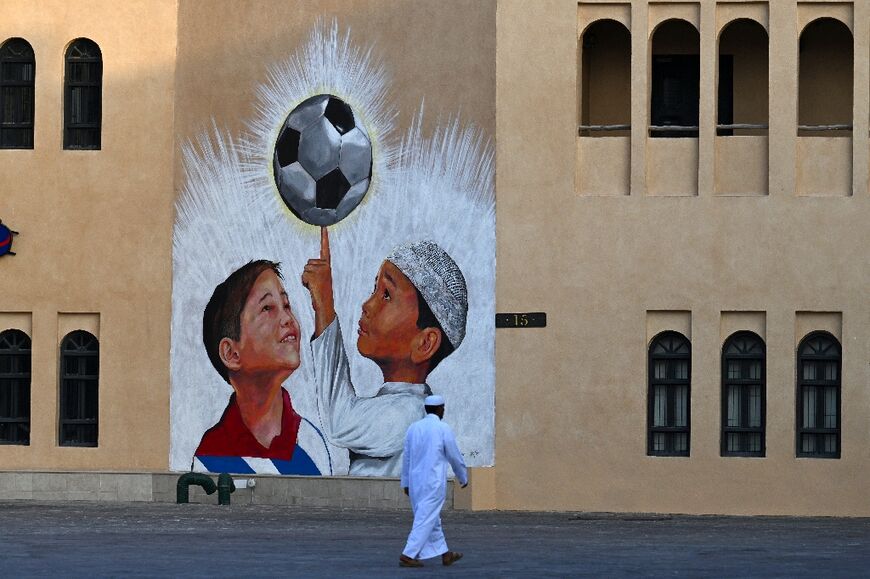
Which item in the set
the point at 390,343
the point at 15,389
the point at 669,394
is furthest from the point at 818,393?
the point at 15,389

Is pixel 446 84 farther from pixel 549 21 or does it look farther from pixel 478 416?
pixel 478 416

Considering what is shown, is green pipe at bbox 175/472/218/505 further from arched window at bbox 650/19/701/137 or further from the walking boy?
the walking boy

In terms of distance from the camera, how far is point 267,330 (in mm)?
29109

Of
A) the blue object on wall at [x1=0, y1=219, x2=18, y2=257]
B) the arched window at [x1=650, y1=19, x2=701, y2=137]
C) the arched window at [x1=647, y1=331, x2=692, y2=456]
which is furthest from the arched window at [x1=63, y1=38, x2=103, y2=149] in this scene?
the arched window at [x1=647, y1=331, x2=692, y2=456]

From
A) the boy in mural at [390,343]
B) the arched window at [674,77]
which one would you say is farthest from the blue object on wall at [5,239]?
the arched window at [674,77]

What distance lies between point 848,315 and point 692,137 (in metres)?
3.30

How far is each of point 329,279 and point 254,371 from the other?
1.77m

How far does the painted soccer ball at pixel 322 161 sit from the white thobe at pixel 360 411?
5.66 feet

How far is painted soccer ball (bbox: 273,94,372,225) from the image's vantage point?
94.7ft

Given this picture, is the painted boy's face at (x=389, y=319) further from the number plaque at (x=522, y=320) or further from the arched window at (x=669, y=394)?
the arched window at (x=669, y=394)

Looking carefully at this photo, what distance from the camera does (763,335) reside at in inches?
1085

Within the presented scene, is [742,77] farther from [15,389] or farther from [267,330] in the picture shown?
[15,389]

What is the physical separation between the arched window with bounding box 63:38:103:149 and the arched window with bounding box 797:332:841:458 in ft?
35.8

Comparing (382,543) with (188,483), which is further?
(188,483)
